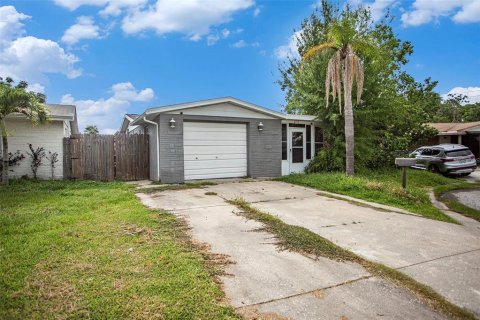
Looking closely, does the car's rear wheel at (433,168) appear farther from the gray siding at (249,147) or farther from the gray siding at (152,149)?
the gray siding at (152,149)

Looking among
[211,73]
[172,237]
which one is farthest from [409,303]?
[211,73]

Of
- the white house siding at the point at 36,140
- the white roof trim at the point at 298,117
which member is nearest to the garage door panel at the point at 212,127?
the white roof trim at the point at 298,117

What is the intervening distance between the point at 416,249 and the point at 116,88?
15.8m

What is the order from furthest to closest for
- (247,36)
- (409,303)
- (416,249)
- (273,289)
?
(247,36), (416,249), (273,289), (409,303)

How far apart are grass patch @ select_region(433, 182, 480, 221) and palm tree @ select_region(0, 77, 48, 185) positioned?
12.0m

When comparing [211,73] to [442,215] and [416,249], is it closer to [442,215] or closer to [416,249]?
[442,215]

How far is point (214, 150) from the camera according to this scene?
11164 mm

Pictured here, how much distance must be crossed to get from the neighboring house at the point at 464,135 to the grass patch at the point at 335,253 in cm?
2254

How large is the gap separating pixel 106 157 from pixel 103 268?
861 centimetres

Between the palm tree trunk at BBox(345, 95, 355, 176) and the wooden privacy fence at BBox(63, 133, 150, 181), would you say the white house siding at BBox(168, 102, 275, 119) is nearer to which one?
the wooden privacy fence at BBox(63, 133, 150, 181)

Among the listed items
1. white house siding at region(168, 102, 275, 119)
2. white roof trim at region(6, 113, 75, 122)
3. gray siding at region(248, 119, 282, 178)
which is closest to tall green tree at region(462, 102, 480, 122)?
gray siding at region(248, 119, 282, 178)

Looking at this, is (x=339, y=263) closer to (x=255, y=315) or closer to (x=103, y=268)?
(x=255, y=315)

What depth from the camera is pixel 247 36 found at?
14539 millimetres

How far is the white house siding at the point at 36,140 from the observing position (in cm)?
1035
